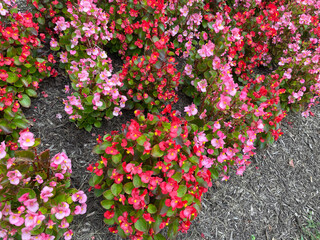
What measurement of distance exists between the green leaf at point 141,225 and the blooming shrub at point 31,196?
0.45m

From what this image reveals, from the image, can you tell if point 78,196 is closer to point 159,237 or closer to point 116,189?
point 116,189

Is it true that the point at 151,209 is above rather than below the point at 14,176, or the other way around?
below

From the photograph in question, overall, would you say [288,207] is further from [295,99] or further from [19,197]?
[19,197]

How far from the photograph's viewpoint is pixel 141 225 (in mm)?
1699

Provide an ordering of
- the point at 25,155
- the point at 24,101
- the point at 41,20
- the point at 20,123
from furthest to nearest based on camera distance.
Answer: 1. the point at 41,20
2. the point at 24,101
3. the point at 20,123
4. the point at 25,155

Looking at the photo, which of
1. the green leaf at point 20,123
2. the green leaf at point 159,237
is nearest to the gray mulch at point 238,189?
the green leaf at point 20,123

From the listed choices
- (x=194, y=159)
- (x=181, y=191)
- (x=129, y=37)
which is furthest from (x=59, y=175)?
(x=129, y=37)

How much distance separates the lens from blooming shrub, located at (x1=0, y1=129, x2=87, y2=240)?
1475 mm

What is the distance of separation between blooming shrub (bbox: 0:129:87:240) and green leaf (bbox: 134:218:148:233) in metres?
0.45

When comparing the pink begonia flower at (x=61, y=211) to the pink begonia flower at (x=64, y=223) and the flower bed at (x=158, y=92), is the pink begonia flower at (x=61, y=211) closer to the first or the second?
the pink begonia flower at (x=64, y=223)

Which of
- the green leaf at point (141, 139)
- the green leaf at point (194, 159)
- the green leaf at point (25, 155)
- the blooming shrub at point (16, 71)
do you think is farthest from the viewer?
the blooming shrub at point (16, 71)

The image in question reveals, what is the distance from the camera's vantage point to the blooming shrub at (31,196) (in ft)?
4.84

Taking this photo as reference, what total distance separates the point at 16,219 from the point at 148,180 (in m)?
0.83

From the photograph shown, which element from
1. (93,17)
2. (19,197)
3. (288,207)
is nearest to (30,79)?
(93,17)
